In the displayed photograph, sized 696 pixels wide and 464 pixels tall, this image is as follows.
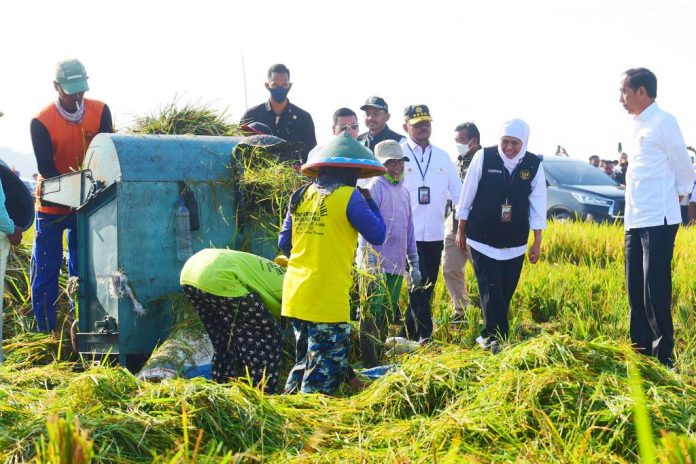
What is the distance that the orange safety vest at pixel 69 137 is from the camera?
22.5 feet

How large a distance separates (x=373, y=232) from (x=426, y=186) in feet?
8.42

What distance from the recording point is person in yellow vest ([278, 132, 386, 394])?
5086mm

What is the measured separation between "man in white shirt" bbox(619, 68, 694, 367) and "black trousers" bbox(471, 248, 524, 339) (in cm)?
89

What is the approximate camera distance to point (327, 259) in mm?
5113

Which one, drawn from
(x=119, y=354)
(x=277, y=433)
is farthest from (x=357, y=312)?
(x=277, y=433)

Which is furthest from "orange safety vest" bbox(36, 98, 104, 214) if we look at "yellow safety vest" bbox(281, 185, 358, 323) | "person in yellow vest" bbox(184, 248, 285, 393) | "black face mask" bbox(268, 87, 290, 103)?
"yellow safety vest" bbox(281, 185, 358, 323)

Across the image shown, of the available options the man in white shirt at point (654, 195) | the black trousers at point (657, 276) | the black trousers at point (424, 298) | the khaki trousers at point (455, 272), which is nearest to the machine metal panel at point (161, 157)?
Answer: the black trousers at point (424, 298)

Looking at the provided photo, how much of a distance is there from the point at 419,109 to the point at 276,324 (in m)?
2.86

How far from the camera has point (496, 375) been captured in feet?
14.3

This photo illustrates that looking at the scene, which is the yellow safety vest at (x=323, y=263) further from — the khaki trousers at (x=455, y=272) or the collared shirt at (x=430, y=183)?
the khaki trousers at (x=455, y=272)

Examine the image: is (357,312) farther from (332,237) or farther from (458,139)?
(458,139)

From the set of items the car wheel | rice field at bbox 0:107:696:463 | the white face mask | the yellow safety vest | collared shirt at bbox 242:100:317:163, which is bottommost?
the car wheel

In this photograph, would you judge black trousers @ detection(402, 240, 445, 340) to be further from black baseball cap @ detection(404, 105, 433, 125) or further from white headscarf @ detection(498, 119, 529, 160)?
white headscarf @ detection(498, 119, 529, 160)

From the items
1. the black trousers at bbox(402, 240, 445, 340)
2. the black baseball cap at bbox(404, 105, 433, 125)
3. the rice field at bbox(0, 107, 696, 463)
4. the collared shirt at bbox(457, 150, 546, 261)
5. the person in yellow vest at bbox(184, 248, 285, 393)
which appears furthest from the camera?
the black baseball cap at bbox(404, 105, 433, 125)
